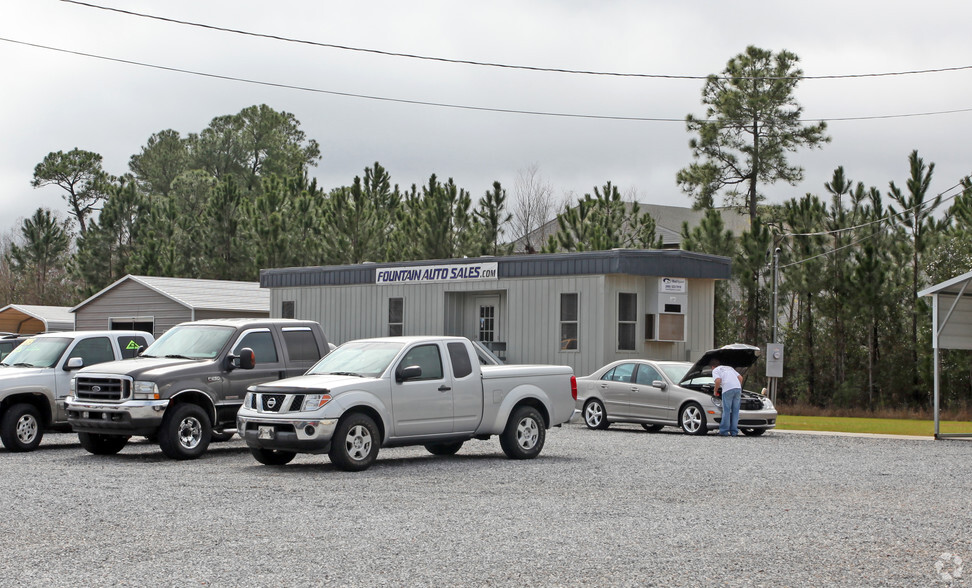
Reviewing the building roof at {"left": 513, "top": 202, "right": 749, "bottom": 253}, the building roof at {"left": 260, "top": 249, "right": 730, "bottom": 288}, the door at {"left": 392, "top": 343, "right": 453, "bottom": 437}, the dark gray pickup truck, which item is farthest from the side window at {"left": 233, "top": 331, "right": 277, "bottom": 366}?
the building roof at {"left": 513, "top": 202, "right": 749, "bottom": 253}

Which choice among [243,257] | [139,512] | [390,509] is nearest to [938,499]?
[390,509]

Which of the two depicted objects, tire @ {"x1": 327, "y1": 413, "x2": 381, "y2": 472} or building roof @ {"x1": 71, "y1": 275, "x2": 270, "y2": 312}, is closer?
tire @ {"x1": 327, "y1": 413, "x2": 381, "y2": 472}

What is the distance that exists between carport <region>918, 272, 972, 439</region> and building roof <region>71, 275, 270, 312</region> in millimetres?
23058

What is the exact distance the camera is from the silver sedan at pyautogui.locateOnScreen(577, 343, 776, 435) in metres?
21.0

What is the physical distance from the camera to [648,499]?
11.6 metres

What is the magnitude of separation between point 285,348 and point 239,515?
7.12 m

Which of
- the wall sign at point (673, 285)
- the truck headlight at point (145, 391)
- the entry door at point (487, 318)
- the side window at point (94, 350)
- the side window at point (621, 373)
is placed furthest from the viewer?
the entry door at point (487, 318)

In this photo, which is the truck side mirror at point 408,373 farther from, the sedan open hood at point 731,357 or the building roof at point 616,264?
the building roof at point 616,264

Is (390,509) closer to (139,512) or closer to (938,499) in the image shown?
(139,512)

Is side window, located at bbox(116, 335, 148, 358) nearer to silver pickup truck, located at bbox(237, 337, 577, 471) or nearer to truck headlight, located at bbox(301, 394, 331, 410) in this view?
silver pickup truck, located at bbox(237, 337, 577, 471)

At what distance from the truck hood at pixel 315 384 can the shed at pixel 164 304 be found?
2297cm

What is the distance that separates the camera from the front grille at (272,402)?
1423 cm

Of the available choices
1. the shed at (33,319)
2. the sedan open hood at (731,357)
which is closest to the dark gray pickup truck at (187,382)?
the sedan open hood at (731,357)

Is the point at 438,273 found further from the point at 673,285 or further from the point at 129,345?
the point at 129,345
